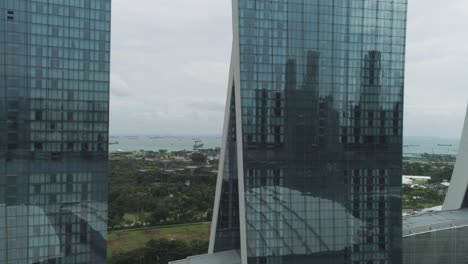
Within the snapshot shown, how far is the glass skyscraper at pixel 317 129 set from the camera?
153ft

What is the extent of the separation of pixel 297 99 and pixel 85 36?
83.7 feet

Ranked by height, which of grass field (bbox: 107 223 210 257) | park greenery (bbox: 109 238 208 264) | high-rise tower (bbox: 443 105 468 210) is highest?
high-rise tower (bbox: 443 105 468 210)

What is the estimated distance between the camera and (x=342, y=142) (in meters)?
49.4

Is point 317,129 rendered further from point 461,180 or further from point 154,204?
point 154,204

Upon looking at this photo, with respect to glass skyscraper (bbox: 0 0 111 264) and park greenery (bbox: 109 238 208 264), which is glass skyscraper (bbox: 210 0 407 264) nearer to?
glass skyscraper (bbox: 0 0 111 264)

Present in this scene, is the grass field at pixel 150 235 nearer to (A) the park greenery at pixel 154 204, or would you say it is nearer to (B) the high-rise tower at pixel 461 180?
(A) the park greenery at pixel 154 204

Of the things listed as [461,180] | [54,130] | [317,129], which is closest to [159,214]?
[54,130]

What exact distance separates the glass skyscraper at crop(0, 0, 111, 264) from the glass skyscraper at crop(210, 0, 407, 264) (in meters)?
16.2

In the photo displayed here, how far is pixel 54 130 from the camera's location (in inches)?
1626

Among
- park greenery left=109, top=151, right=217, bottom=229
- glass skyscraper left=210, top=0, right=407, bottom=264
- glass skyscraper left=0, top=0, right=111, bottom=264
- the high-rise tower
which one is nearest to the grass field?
park greenery left=109, top=151, right=217, bottom=229

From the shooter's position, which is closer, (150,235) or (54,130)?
(54,130)

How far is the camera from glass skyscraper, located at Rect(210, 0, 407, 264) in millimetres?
46500

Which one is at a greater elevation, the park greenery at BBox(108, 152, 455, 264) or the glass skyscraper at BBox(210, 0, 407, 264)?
the glass skyscraper at BBox(210, 0, 407, 264)

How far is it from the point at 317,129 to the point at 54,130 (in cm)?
3061
